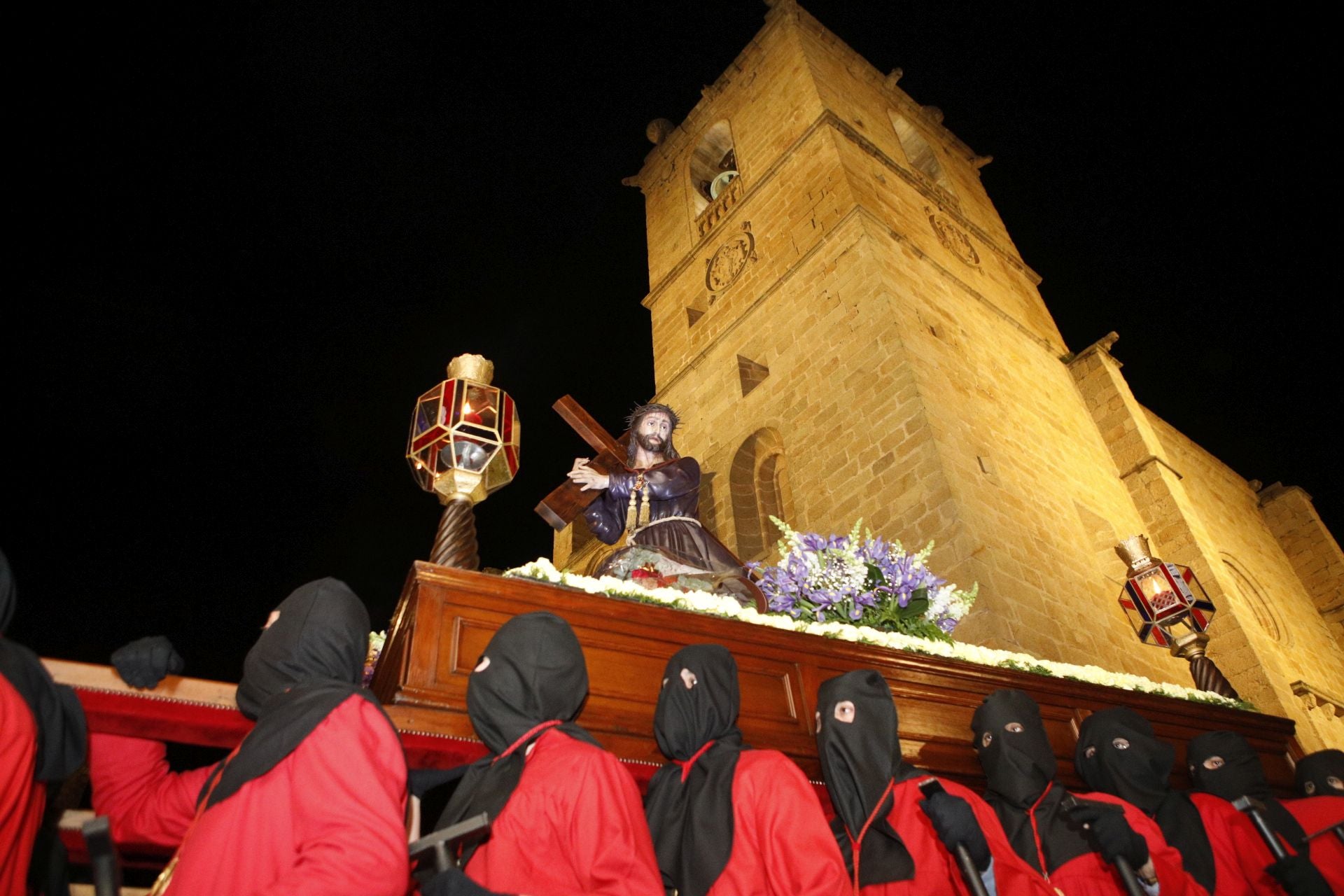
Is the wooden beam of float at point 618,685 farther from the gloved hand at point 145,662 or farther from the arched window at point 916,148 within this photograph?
the arched window at point 916,148

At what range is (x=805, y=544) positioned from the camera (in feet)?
17.4

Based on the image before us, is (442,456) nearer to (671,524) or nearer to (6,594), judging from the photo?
(671,524)

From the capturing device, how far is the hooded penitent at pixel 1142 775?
3.87 meters

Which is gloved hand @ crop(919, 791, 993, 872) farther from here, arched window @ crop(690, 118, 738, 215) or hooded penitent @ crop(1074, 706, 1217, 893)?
arched window @ crop(690, 118, 738, 215)

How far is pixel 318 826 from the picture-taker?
6.82 feet

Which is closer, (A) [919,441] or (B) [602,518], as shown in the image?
(B) [602,518]

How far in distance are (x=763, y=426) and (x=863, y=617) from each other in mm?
6474

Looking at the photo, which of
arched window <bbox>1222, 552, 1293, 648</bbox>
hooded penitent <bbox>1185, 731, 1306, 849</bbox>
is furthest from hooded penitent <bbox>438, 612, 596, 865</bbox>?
arched window <bbox>1222, 552, 1293, 648</bbox>

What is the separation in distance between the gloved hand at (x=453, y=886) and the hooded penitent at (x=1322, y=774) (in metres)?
4.99

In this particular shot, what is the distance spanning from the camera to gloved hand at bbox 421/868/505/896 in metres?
2.03

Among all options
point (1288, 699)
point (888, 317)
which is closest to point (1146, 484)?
point (1288, 699)

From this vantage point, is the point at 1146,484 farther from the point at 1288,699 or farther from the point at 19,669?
the point at 19,669

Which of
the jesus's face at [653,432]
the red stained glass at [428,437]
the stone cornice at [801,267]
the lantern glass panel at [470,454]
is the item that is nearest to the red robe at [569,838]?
the lantern glass panel at [470,454]

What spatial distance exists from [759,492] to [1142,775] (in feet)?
24.1
